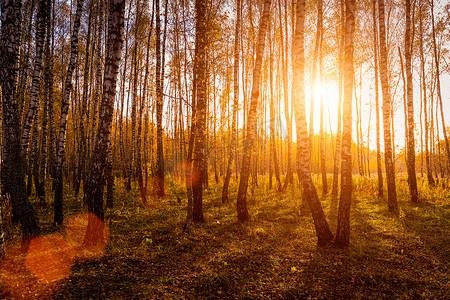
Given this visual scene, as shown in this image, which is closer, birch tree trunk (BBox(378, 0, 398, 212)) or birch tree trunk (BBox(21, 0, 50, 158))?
birch tree trunk (BBox(21, 0, 50, 158))

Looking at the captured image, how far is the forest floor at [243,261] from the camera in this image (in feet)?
12.2

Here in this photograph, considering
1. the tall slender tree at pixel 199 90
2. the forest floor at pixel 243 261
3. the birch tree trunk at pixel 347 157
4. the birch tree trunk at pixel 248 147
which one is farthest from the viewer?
the birch tree trunk at pixel 248 147

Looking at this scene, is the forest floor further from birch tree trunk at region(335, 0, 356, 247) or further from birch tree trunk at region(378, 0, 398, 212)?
birch tree trunk at region(378, 0, 398, 212)

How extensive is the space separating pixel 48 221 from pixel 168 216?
3.65m

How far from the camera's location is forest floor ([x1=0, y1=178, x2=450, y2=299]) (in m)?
3.71

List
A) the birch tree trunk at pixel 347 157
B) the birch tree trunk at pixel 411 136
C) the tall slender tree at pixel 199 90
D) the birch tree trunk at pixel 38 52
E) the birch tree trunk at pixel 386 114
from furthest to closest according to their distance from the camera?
1. the birch tree trunk at pixel 411 136
2. the birch tree trunk at pixel 386 114
3. the tall slender tree at pixel 199 90
4. the birch tree trunk at pixel 38 52
5. the birch tree trunk at pixel 347 157

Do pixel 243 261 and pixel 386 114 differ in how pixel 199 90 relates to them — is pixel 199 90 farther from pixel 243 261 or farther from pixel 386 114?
pixel 386 114

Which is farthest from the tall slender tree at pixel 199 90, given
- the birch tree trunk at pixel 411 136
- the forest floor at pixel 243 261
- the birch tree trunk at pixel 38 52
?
the birch tree trunk at pixel 411 136

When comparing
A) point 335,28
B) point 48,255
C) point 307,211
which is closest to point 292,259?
point 307,211

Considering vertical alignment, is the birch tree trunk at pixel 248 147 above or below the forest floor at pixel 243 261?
above

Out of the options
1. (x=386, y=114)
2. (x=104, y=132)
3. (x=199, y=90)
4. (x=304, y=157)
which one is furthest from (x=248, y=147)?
(x=386, y=114)

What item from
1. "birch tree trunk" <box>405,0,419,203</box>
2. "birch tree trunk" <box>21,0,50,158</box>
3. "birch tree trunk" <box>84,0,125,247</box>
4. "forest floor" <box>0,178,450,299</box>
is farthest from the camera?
"birch tree trunk" <box>405,0,419,203</box>

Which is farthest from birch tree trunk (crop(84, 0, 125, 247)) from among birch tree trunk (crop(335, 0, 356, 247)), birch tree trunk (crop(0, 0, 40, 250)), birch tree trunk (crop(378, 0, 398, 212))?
birch tree trunk (crop(378, 0, 398, 212))

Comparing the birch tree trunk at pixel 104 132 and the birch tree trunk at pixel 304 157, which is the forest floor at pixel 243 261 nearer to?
the birch tree trunk at pixel 304 157
